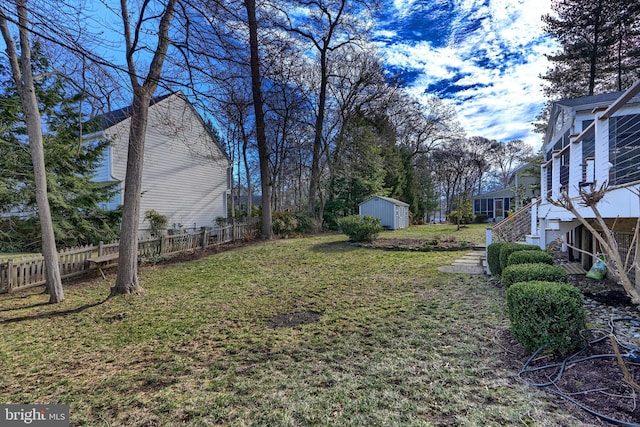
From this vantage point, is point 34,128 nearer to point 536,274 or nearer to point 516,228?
point 536,274

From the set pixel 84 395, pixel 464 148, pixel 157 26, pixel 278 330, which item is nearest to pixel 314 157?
pixel 157 26

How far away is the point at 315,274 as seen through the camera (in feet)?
24.2

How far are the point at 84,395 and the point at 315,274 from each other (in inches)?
203

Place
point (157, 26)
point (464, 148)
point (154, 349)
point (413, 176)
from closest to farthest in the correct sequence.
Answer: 1. point (154, 349)
2. point (157, 26)
3. point (413, 176)
4. point (464, 148)

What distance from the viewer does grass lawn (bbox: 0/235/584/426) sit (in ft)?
7.25

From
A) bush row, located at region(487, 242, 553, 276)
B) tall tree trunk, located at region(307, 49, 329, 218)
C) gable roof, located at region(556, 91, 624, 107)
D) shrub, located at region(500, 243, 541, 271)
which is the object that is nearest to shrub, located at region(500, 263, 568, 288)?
bush row, located at region(487, 242, 553, 276)

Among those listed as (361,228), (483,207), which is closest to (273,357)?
(361,228)

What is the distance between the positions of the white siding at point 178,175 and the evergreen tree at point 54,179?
2704 millimetres

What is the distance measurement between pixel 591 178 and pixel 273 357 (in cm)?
486

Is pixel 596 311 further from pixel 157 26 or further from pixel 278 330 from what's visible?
pixel 157 26

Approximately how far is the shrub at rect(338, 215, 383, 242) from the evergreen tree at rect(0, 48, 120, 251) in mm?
8584

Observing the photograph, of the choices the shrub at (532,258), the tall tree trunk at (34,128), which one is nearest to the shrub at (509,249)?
the shrub at (532,258)

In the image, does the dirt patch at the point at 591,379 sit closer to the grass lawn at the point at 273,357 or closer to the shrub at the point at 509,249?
the grass lawn at the point at 273,357

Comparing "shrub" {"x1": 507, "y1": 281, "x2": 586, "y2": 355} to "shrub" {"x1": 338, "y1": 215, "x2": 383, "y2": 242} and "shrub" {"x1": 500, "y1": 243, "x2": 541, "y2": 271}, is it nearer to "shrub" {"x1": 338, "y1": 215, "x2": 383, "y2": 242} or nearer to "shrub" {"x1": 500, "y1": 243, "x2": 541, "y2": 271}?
"shrub" {"x1": 500, "y1": 243, "x2": 541, "y2": 271}
